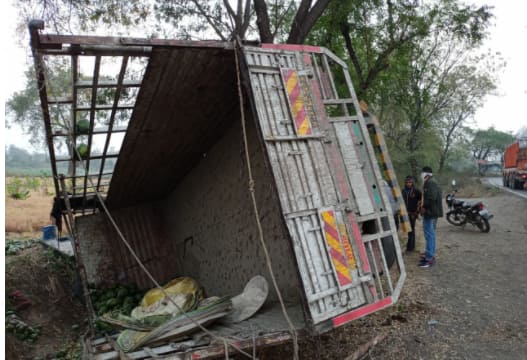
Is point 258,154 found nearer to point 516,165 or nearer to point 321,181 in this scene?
point 321,181

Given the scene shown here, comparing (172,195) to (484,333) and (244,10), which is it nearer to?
(244,10)

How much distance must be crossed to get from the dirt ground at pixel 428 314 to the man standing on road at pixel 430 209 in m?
0.38

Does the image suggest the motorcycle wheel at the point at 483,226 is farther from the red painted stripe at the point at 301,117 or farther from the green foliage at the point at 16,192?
the green foliage at the point at 16,192

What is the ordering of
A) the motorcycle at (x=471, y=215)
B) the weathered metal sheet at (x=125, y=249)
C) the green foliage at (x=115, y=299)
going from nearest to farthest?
the green foliage at (x=115, y=299) < the weathered metal sheet at (x=125, y=249) < the motorcycle at (x=471, y=215)

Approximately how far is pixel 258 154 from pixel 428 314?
3.11 meters

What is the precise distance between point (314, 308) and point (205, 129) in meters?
3.09

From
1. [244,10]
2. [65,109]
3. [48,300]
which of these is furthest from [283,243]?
[244,10]

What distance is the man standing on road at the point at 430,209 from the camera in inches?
289

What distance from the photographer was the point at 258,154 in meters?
5.49

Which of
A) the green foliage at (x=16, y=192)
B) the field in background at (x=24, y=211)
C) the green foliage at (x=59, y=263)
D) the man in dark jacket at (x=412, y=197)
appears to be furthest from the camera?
the green foliage at (x=16, y=192)

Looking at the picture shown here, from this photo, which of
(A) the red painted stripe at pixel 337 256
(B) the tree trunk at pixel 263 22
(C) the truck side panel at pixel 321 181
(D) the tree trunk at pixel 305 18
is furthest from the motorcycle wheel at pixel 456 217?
(A) the red painted stripe at pixel 337 256

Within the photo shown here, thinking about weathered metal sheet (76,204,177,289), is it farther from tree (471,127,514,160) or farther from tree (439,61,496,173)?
tree (471,127,514,160)

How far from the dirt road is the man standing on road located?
14.8 inches

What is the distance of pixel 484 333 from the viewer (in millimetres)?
4703
